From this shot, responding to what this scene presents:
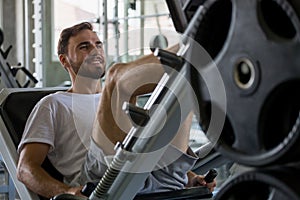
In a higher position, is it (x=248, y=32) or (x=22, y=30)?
(x=248, y=32)

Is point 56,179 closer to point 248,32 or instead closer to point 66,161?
point 66,161

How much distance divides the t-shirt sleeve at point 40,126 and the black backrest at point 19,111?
0.08 meters

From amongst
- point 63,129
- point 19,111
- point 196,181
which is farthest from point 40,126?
point 196,181

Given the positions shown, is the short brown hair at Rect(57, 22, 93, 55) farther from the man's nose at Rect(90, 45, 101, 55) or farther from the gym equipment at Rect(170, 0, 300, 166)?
the gym equipment at Rect(170, 0, 300, 166)

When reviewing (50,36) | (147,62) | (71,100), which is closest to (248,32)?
(147,62)

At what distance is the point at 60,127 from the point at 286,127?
151cm

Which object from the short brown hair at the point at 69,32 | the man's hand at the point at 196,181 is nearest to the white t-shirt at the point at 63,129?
Result: the short brown hair at the point at 69,32

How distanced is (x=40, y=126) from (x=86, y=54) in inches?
16.9

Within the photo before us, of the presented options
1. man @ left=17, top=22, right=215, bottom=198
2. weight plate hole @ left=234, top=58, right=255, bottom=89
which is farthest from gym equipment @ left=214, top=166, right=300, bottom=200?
man @ left=17, top=22, right=215, bottom=198

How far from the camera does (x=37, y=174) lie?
1885 mm

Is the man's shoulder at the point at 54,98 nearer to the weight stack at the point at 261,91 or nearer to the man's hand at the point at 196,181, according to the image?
the man's hand at the point at 196,181

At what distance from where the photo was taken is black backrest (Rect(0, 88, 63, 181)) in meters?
2.07

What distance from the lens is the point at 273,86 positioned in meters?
0.68

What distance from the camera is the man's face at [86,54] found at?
226 centimetres
